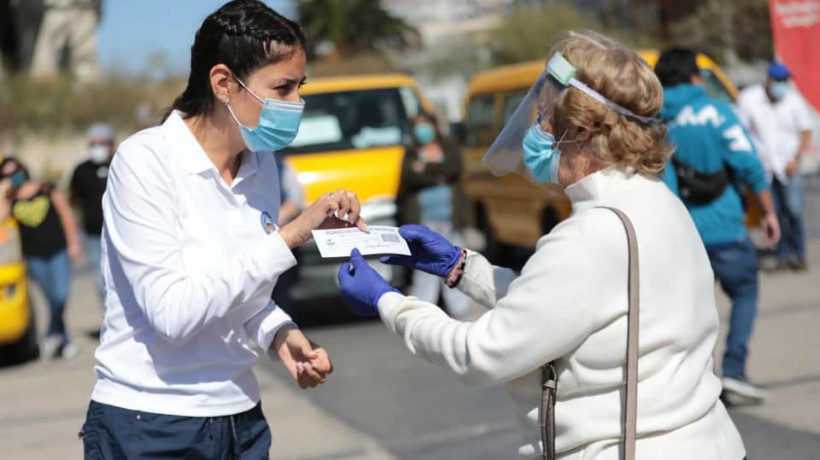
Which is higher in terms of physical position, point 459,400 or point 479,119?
point 459,400

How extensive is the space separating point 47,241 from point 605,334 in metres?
7.72

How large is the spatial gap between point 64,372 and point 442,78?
186 feet

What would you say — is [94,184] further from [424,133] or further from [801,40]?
[801,40]

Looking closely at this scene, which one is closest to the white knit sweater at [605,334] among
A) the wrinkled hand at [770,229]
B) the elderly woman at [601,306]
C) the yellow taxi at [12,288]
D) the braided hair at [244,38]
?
the elderly woman at [601,306]

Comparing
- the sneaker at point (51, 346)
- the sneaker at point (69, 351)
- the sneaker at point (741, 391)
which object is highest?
the sneaker at point (741, 391)

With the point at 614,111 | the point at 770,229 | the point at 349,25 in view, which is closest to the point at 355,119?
the point at 770,229

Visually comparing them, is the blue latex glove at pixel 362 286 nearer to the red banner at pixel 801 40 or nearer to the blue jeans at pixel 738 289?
the blue jeans at pixel 738 289

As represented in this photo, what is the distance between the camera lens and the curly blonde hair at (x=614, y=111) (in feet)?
8.39

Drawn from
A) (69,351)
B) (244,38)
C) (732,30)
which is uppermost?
(244,38)

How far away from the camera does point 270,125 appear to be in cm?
286

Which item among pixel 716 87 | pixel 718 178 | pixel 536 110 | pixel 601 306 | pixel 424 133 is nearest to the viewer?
pixel 601 306

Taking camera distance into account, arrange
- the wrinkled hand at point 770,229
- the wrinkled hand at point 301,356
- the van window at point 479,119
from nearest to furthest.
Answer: the wrinkled hand at point 301,356 → the wrinkled hand at point 770,229 → the van window at point 479,119

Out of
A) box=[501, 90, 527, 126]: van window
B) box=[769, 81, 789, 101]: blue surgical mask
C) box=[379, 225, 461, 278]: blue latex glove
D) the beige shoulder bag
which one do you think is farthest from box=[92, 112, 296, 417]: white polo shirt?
box=[501, 90, 527, 126]: van window

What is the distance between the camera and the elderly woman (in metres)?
2.39
